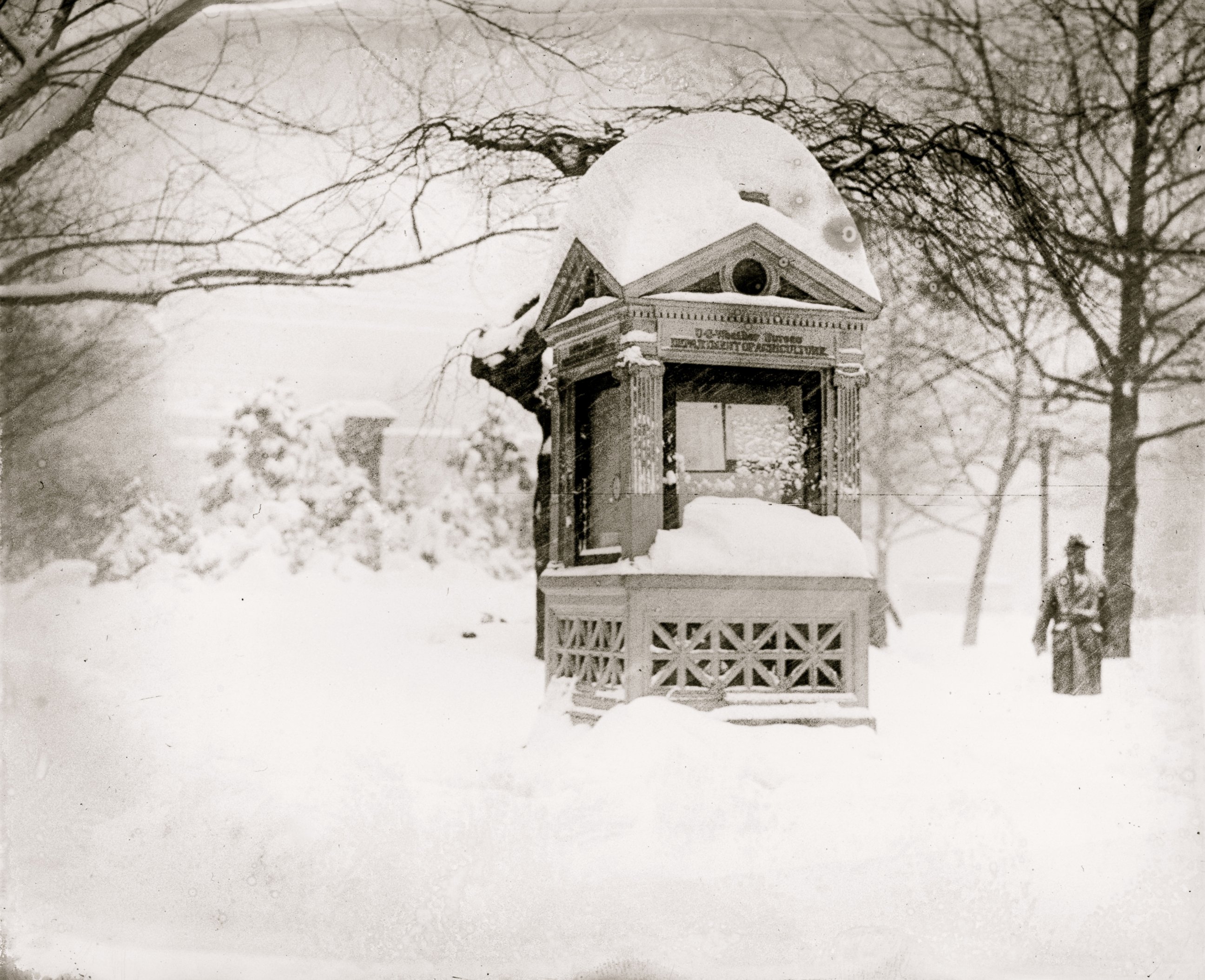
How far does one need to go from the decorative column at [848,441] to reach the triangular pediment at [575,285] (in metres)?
1.14

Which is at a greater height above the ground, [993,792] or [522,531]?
[522,531]

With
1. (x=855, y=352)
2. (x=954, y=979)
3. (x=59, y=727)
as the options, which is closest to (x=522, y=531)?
(x=855, y=352)

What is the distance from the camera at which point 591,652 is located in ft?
18.7

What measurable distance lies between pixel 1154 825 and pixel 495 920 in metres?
2.79

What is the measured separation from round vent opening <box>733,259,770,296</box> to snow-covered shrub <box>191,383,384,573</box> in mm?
1935

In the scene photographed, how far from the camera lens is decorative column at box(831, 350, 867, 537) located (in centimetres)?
570

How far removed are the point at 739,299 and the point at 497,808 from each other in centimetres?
240

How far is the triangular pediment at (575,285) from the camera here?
5625mm

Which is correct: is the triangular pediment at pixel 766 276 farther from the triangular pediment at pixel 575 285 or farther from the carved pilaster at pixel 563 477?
the carved pilaster at pixel 563 477

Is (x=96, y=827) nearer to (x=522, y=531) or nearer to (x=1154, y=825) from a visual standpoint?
(x=522, y=531)

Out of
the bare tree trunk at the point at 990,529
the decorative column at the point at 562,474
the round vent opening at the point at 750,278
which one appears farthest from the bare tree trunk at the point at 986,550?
the decorative column at the point at 562,474

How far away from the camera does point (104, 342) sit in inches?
227

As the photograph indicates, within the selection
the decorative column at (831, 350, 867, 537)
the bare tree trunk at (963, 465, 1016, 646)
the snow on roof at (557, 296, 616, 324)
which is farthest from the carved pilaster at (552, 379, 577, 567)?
the bare tree trunk at (963, 465, 1016, 646)

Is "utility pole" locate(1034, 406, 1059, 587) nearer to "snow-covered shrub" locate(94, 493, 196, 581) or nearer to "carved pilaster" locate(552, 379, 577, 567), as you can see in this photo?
"carved pilaster" locate(552, 379, 577, 567)
